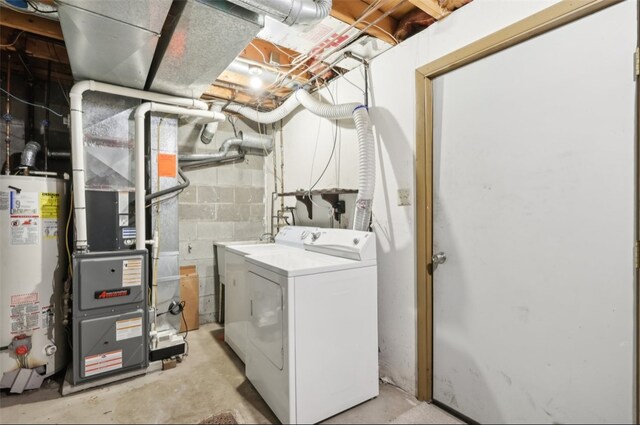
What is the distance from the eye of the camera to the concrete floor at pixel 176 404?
1716 millimetres

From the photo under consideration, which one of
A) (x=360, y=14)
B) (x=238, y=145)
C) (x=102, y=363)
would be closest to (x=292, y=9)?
(x=360, y=14)

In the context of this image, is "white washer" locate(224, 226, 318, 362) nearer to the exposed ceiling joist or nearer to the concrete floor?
the concrete floor

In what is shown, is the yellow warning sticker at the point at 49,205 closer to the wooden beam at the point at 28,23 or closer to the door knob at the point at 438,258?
the wooden beam at the point at 28,23

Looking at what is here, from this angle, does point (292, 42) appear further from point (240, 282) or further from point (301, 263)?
point (240, 282)

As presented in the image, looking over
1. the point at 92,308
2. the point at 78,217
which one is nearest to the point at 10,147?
the point at 78,217

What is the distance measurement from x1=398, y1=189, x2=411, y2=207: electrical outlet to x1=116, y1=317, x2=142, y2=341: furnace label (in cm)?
209

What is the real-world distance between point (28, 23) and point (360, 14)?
2186mm

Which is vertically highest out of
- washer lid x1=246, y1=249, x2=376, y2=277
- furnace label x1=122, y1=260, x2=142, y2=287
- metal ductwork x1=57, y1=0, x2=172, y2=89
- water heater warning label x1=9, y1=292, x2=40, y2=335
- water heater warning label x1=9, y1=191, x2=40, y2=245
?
metal ductwork x1=57, y1=0, x2=172, y2=89

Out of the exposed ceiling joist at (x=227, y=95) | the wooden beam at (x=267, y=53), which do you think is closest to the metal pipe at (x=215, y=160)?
the exposed ceiling joist at (x=227, y=95)

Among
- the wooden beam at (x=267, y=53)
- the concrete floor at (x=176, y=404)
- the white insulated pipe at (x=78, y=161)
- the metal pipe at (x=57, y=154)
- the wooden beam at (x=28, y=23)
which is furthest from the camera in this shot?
the metal pipe at (x=57, y=154)

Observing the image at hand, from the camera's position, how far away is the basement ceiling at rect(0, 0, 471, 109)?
178cm

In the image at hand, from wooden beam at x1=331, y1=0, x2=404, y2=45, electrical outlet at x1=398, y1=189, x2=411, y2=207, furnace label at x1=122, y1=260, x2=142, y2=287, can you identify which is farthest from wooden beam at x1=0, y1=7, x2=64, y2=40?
electrical outlet at x1=398, y1=189, x2=411, y2=207

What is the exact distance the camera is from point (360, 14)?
71.4 inches

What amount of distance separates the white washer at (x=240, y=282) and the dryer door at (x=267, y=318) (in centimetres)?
19
